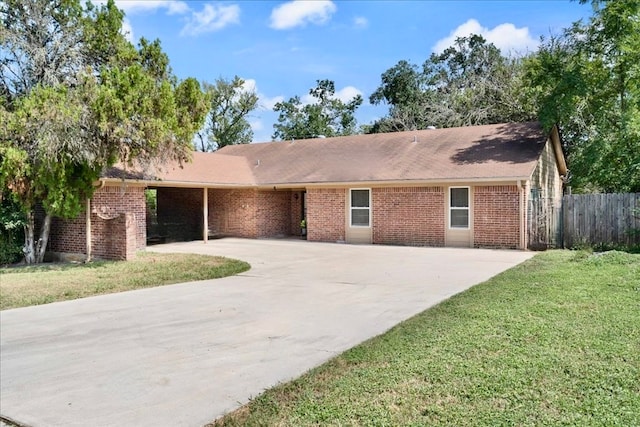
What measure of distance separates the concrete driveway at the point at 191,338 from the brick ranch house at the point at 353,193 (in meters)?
5.49

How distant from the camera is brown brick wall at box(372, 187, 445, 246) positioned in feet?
59.8

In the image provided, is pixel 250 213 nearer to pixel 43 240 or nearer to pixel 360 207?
pixel 360 207

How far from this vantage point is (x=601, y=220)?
51.0 feet

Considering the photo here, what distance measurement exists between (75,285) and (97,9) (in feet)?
25.9

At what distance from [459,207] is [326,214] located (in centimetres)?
541

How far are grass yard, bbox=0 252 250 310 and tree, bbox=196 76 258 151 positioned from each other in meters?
27.7

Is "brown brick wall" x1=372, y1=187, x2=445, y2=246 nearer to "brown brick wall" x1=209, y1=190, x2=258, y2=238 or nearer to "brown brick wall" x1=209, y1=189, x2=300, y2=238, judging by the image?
"brown brick wall" x1=209, y1=189, x2=300, y2=238

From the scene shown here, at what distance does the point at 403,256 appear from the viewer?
15.3 meters

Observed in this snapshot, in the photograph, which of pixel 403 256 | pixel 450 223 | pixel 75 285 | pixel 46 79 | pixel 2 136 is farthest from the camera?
pixel 450 223

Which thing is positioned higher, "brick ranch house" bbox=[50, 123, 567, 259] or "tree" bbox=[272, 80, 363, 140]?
"tree" bbox=[272, 80, 363, 140]

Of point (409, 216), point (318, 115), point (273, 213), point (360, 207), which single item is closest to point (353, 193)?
point (360, 207)

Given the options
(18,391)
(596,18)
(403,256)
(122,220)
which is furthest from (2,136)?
(596,18)

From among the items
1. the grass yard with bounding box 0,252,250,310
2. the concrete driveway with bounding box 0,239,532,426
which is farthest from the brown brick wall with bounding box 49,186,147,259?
the concrete driveway with bounding box 0,239,532,426

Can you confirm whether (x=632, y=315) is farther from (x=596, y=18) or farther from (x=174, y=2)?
(x=596, y=18)
